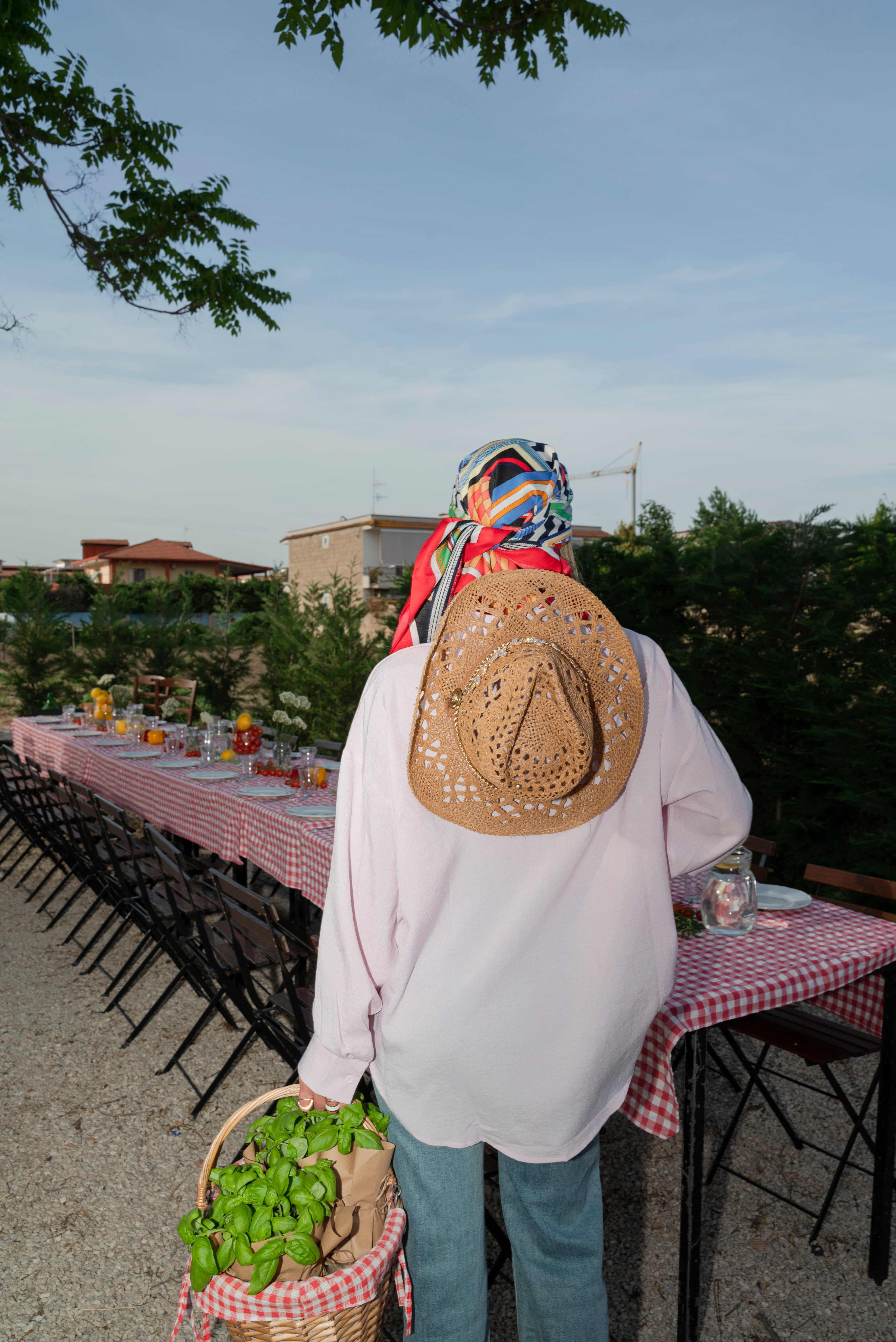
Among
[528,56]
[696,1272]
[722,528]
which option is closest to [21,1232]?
[696,1272]

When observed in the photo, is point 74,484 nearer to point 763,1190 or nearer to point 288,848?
point 288,848

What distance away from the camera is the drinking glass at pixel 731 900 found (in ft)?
7.15

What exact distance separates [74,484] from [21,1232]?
671 inches

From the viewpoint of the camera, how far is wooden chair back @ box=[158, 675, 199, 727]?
7832 mm

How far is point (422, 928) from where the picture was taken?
1.22m

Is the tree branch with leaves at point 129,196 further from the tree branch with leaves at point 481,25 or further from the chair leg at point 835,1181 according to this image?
the chair leg at point 835,1181

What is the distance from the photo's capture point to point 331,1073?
133cm

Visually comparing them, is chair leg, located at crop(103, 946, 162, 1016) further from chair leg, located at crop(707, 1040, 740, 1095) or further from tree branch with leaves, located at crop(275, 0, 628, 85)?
tree branch with leaves, located at crop(275, 0, 628, 85)

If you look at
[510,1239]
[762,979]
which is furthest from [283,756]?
[510,1239]

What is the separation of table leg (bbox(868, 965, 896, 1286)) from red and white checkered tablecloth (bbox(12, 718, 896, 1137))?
0.09m

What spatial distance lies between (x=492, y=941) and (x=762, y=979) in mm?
976

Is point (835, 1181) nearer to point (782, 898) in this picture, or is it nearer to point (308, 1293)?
point (782, 898)

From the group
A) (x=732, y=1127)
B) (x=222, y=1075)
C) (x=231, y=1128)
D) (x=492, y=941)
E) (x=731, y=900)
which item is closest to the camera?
(x=492, y=941)

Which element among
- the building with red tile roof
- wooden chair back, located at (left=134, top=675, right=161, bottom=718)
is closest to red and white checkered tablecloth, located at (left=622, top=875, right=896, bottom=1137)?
wooden chair back, located at (left=134, top=675, right=161, bottom=718)
